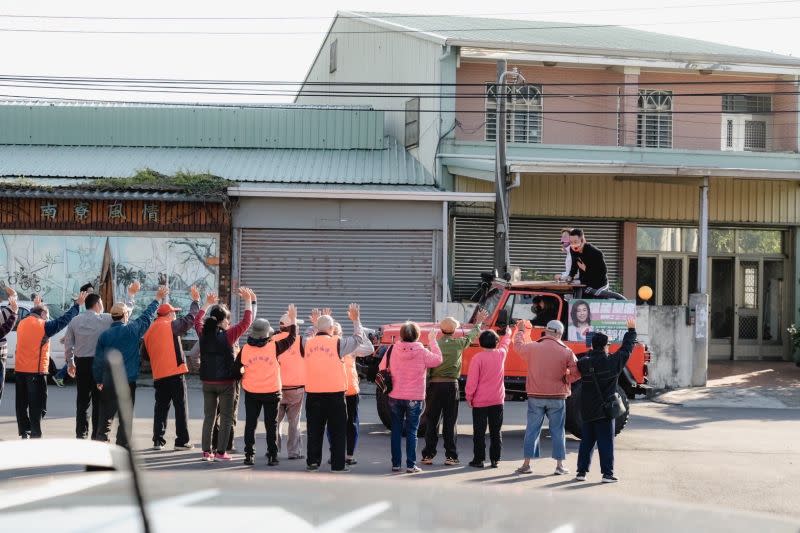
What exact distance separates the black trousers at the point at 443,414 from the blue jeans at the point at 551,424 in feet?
2.90

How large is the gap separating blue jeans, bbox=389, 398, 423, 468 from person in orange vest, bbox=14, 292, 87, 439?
14.4ft

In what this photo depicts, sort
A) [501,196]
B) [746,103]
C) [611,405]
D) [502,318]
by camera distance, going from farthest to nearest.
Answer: [746,103] → [501,196] → [502,318] → [611,405]

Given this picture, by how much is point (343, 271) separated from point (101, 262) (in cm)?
528

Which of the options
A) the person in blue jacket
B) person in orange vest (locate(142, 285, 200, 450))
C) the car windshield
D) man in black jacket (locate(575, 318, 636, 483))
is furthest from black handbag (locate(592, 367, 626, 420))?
the person in blue jacket

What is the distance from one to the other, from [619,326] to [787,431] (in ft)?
10.9

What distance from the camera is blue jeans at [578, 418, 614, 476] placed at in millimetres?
11742

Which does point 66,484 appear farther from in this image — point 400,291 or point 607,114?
point 607,114

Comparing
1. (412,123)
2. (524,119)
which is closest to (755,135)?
(524,119)

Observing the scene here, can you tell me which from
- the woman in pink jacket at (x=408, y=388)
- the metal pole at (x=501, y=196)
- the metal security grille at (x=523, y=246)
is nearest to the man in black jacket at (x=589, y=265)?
the woman in pink jacket at (x=408, y=388)

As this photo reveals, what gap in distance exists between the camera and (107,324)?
1341 cm

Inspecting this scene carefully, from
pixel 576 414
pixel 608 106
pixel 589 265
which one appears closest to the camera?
pixel 576 414

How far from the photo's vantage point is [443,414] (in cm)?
1255

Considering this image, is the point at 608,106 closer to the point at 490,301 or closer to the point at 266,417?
the point at 490,301

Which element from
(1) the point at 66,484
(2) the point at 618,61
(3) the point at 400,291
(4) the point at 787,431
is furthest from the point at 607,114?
(1) the point at 66,484
